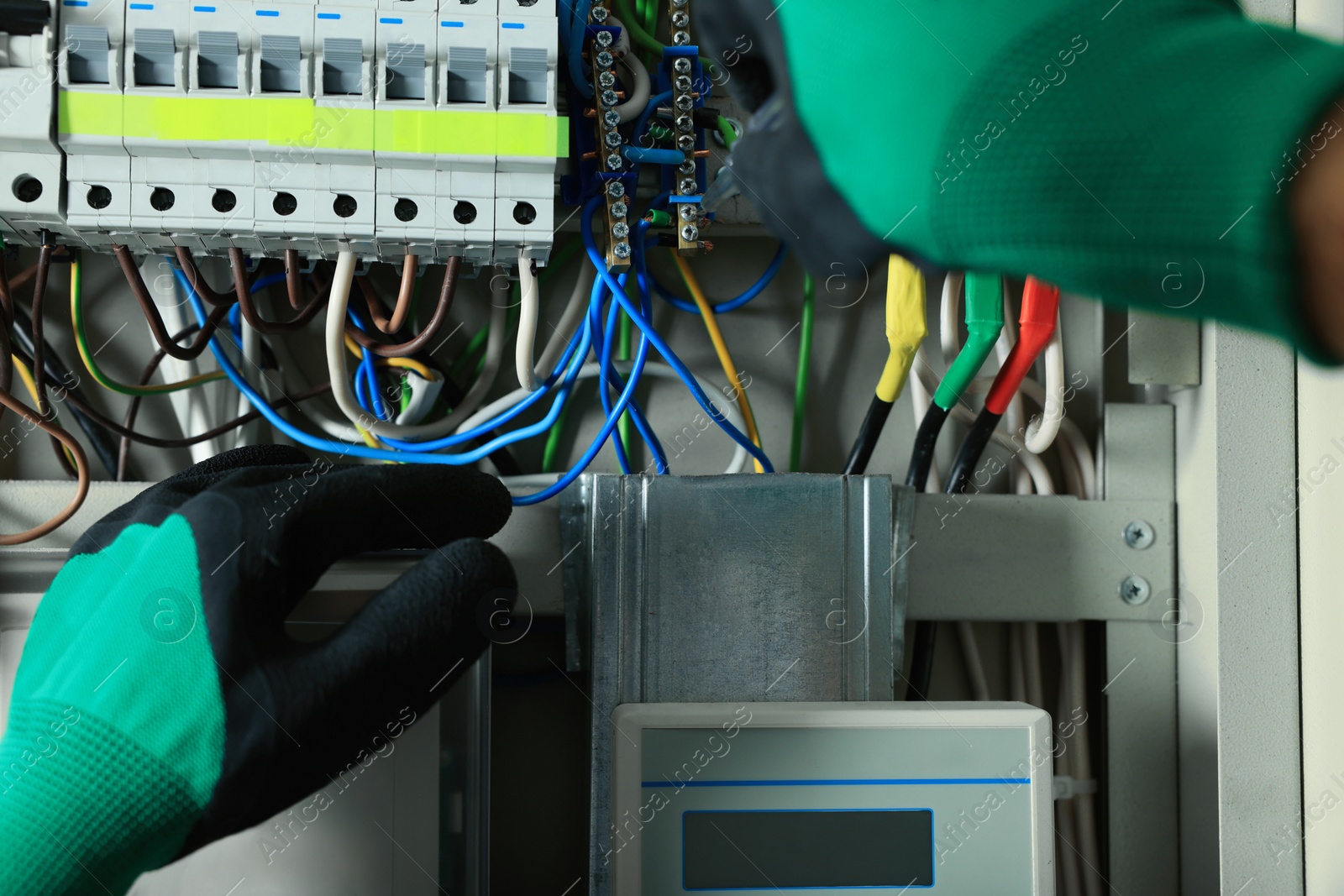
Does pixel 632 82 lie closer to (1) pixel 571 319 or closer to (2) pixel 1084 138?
(1) pixel 571 319

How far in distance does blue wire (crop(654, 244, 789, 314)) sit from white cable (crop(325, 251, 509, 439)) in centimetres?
19

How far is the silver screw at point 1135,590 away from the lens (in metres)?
1.01

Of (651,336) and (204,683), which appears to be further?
(651,336)

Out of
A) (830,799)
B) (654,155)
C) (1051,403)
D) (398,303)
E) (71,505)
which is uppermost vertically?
(654,155)

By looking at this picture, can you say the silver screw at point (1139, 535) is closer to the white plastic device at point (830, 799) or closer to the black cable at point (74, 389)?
the white plastic device at point (830, 799)

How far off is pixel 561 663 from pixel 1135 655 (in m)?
0.67

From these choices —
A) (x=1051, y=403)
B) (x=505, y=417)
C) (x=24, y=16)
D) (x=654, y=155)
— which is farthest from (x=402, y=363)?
(x=1051, y=403)

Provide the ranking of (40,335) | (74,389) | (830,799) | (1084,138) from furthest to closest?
1. (74,389)
2. (40,335)
3. (830,799)
4. (1084,138)

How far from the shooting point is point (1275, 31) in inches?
18.8

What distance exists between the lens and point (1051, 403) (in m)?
0.99

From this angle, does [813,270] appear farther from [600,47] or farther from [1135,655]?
[1135,655]

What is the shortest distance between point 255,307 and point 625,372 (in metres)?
0.42

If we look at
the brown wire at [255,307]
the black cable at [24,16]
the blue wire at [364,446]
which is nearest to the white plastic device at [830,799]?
the blue wire at [364,446]

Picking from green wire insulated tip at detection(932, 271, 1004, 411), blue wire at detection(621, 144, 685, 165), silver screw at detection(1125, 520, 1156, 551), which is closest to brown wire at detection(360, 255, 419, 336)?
blue wire at detection(621, 144, 685, 165)
